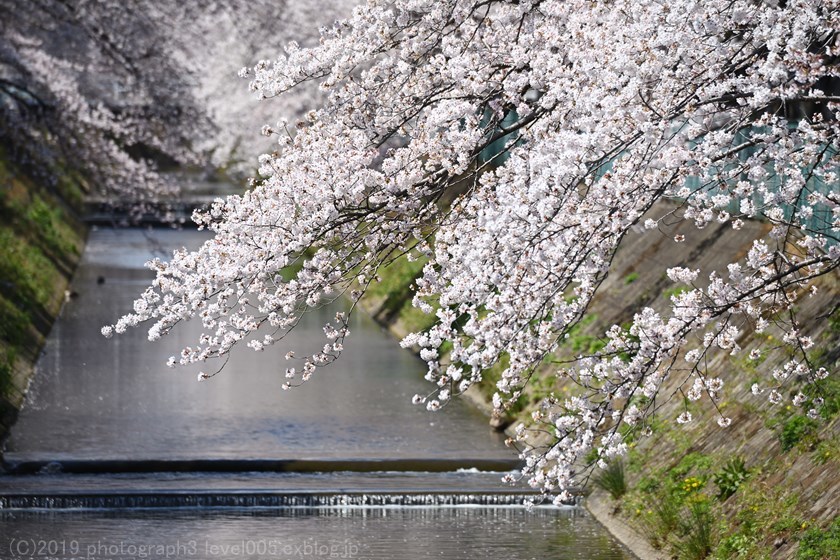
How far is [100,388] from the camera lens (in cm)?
2411

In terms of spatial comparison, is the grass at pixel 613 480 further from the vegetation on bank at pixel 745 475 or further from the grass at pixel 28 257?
the grass at pixel 28 257

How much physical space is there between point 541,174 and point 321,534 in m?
6.87

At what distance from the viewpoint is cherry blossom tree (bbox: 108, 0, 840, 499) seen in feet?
30.1

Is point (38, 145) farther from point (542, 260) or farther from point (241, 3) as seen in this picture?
point (542, 260)

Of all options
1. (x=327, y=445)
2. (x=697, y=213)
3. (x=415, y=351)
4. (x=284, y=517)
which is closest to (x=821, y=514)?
(x=697, y=213)

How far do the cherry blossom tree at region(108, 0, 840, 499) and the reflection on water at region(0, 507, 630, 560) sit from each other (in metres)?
3.76

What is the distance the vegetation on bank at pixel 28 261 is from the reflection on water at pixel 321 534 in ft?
16.8

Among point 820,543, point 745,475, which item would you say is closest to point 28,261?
point 745,475

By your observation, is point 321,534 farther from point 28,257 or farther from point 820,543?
point 28,257

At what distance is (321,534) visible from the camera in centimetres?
1507

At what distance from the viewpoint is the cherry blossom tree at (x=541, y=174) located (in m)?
9.18

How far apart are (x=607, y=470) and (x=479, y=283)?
6225 mm

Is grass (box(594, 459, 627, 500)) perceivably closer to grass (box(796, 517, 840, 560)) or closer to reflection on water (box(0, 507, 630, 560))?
reflection on water (box(0, 507, 630, 560))

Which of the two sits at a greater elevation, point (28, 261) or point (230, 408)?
point (28, 261)
